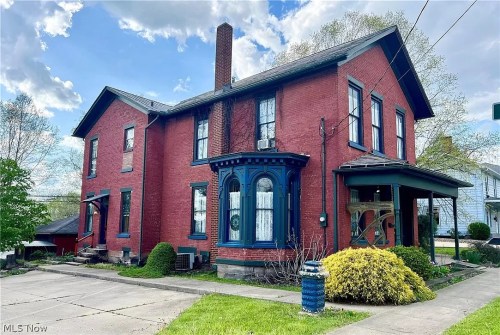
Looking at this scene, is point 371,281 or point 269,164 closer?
point 371,281

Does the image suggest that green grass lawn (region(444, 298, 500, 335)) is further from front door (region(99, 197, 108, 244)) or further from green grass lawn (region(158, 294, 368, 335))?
front door (region(99, 197, 108, 244))

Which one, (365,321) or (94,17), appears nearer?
(365,321)

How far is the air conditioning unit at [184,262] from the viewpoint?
14.8 m

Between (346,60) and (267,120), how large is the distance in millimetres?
3443

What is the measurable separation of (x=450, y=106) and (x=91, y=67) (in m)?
20.4

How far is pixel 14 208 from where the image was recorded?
17641 millimetres

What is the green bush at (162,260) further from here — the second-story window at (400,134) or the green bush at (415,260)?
the second-story window at (400,134)

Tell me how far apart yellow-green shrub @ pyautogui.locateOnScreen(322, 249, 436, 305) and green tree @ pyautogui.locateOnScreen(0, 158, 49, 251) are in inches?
573

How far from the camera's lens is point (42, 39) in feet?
57.6

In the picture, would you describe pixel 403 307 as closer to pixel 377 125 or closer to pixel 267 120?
pixel 267 120

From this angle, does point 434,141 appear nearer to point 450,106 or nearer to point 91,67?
point 450,106

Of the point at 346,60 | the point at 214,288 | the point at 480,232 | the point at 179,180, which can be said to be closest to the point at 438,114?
the point at 480,232

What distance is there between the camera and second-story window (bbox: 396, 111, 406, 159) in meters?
16.9

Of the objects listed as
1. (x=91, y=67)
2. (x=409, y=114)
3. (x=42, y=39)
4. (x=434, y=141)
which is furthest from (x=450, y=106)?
(x=42, y=39)
